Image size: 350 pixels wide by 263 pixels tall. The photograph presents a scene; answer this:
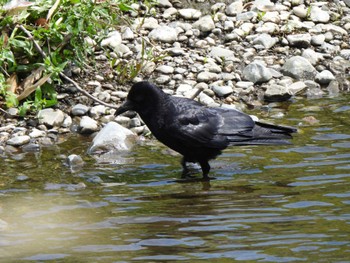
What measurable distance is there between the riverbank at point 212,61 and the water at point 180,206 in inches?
18.8

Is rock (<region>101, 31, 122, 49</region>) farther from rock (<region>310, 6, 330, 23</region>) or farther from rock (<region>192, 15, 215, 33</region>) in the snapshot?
rock (<region>310, 6, 330, 23</region>)

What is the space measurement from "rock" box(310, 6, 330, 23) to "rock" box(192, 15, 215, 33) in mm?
1469

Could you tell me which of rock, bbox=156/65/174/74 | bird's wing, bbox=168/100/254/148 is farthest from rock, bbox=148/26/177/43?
bird's wing, bbox=168/100/254/148

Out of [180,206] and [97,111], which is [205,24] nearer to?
[97,111]

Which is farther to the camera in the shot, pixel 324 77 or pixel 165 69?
pixel 324 77

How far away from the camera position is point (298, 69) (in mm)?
10523

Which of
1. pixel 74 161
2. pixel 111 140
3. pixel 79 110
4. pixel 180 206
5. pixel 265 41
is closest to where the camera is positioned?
pixel 180 206

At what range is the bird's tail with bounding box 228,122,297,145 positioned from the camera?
7824 mm

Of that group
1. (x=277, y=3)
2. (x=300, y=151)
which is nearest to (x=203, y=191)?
(x=300, y=151)

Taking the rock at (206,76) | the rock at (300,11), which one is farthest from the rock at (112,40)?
the rock at (300,11)

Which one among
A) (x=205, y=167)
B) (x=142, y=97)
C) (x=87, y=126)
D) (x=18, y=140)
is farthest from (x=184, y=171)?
(x=18, y=140)

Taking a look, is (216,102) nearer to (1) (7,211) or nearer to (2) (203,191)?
(2) (203,191)

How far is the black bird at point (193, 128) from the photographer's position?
304 inches

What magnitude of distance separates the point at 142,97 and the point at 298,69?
125 inches
